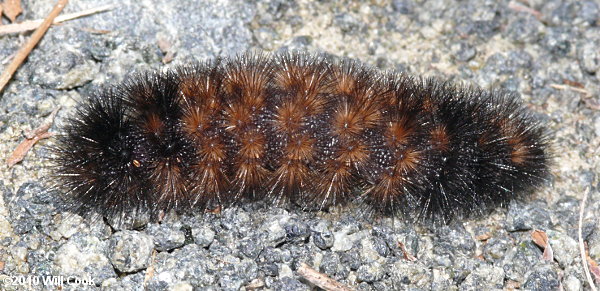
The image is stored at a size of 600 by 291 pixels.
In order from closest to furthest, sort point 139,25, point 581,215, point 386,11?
point 581,215
point 139,25
point 386,11

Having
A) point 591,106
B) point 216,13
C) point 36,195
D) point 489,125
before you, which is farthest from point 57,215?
point 591,106

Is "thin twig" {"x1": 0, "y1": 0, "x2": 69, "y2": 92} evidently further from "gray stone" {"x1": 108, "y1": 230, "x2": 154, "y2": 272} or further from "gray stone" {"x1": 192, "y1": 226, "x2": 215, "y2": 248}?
"gray stone" {"x1": 192, "y1": 226, "x2": 215, "y2": 248}

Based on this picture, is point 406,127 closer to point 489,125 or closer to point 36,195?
point 489,125

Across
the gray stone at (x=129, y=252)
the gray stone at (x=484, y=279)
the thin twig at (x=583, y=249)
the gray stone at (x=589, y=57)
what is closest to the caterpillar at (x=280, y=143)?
the gray stone at (x=129, y=252)

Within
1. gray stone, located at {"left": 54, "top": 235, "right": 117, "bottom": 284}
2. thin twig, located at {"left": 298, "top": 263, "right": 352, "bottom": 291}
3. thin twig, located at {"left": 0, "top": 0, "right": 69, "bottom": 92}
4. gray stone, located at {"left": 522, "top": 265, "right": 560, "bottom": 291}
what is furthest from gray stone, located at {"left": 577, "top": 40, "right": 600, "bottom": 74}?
thin twig, located at {"left": 0, "top": 0, "right": 69, "bottom": 92}

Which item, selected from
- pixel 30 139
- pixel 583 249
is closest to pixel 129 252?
pixel 30 139

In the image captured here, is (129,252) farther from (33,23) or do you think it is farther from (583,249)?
(583,249)
